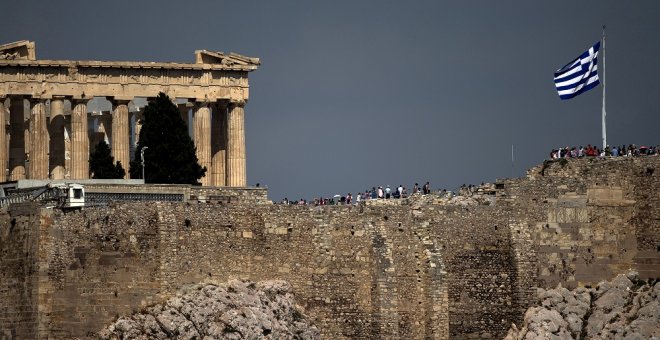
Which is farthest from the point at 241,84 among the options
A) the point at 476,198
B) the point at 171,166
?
the point at 476,198

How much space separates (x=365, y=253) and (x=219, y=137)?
21.8 meters

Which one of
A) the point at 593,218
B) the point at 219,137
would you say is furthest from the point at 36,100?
the point at 593,218

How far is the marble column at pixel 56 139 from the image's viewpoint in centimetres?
12425

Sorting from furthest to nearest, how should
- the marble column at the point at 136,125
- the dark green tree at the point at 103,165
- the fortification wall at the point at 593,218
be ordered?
the marble column at the point at 136,125, the dark green tree at the point at 103,165, the fortification wall at the point at 593,218

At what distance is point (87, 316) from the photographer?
10188 centimetres

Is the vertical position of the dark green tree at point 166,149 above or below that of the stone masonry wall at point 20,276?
above

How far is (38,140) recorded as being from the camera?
122 metres

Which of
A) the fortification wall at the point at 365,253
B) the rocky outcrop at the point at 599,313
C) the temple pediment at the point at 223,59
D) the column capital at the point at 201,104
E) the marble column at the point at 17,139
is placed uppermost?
the temple pediment at the point at 223,59

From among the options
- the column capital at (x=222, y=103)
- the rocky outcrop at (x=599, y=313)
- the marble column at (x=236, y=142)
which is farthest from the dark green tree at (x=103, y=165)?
the rocky outcrop at (x=599, y=313)

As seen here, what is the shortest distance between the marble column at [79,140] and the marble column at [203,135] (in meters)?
5.10

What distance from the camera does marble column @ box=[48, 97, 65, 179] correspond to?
124 metres

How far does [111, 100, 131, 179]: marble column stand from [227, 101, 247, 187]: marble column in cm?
486

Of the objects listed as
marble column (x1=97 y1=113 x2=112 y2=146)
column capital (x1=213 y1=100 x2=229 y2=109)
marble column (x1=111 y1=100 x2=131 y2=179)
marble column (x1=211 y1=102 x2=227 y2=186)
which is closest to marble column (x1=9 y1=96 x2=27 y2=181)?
marble column (x1=111 y1=100 x2=131 y2=179)

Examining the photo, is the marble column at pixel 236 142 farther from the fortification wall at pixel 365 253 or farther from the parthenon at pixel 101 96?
the fortification wall at pixel 365 253
